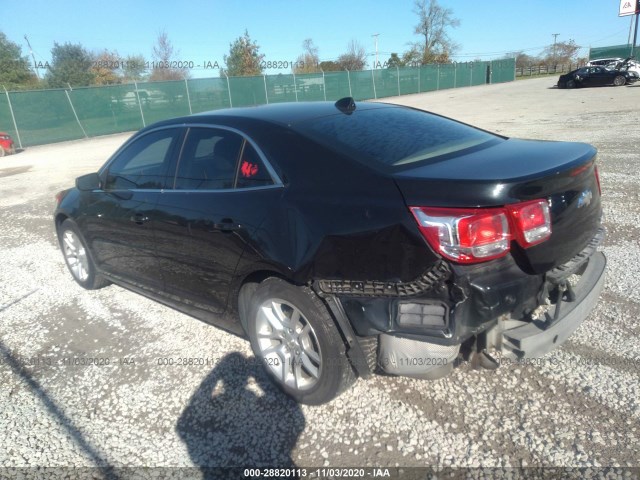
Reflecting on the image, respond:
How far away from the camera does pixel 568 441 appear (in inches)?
92.4

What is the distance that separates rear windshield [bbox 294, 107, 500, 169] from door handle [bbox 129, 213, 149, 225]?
4.67 feet

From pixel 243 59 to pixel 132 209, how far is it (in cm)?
4436

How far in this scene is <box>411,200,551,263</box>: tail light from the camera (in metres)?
2.11

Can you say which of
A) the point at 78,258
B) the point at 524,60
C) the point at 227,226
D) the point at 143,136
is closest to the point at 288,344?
the point at 227,226

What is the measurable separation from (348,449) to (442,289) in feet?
3.21

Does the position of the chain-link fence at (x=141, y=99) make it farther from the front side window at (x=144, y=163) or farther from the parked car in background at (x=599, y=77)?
the front side window at (x=144, y=163)

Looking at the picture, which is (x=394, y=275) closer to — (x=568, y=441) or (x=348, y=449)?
(x=348, y=449)

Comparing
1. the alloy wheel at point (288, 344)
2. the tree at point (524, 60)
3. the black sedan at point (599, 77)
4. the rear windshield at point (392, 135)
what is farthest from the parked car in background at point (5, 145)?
the tree at point (524, 60)

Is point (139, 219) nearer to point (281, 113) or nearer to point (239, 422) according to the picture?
point (281, 113)

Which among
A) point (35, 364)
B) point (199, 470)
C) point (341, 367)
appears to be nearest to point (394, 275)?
point (341, 367)

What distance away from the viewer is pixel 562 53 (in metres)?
81.0

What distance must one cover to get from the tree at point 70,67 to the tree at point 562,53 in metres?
67.4

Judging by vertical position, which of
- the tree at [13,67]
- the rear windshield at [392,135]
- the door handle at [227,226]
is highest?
the tree at [13,67]

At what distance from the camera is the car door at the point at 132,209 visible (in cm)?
356
